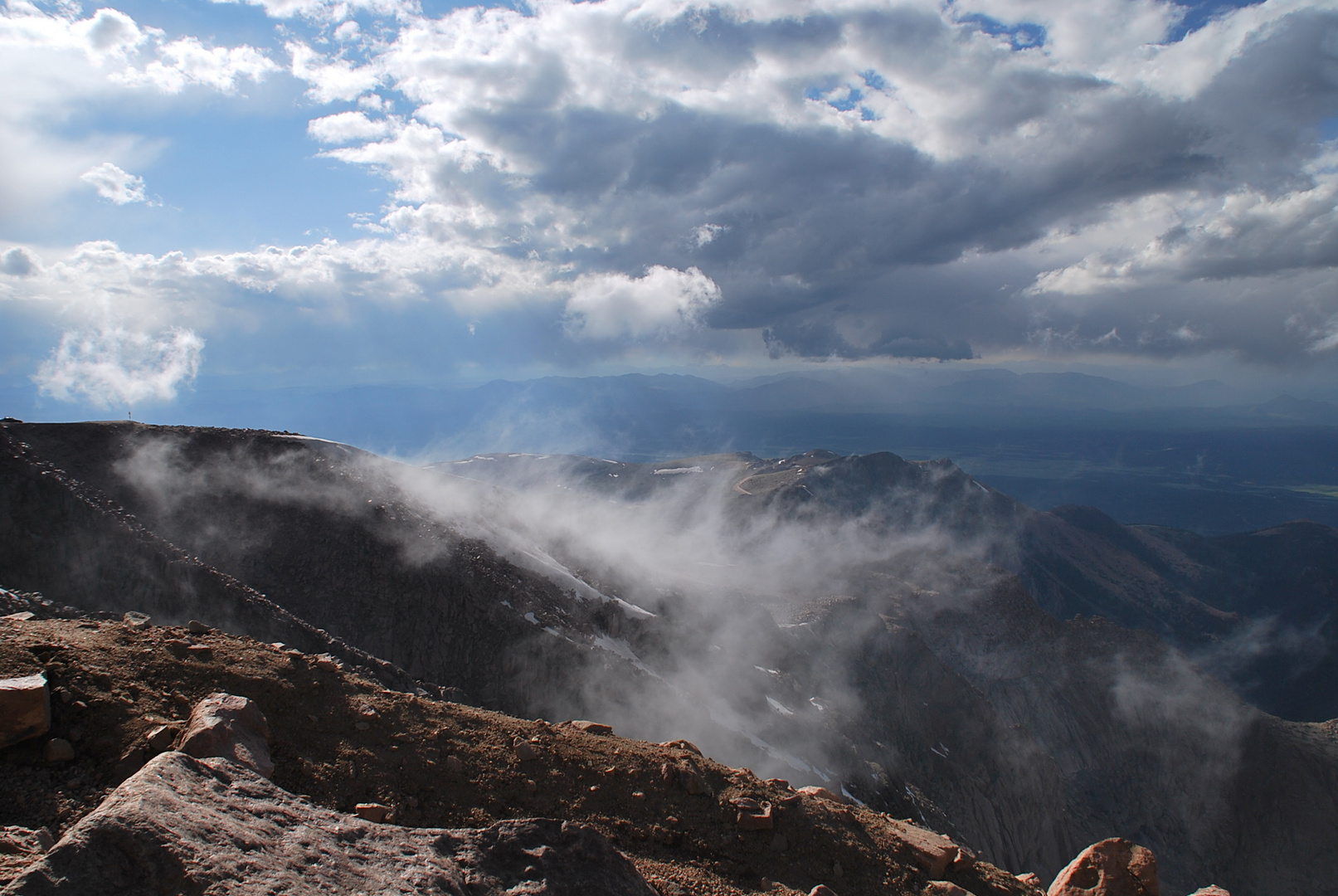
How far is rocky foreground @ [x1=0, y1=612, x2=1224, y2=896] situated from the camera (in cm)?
656

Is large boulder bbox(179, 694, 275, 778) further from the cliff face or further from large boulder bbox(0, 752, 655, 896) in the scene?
the cliff face

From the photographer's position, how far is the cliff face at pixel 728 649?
34094 mm

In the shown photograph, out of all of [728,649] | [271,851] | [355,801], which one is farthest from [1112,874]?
[728,649]

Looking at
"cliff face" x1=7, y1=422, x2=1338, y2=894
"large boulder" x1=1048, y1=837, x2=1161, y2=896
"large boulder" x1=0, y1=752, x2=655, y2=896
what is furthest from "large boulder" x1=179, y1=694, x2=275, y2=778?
"cliff face" x1=7, y1=422, x2=1338, y2=894

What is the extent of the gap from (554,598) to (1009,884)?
110 feet

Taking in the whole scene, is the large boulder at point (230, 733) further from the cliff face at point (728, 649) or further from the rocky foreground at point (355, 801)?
the cliff face at point (728, 649)

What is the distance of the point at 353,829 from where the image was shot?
7785mm

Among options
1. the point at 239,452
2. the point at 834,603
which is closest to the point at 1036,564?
the point at 834,603

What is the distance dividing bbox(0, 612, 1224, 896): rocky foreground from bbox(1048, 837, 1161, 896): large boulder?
41 millimetres

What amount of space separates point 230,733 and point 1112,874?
1572 centimetres

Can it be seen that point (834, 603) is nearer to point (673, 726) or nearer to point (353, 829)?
point (673, 726)

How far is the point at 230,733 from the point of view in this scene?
946cm

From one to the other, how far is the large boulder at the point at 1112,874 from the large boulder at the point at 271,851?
9292 mm

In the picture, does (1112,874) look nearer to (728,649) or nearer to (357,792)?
(357,792)
